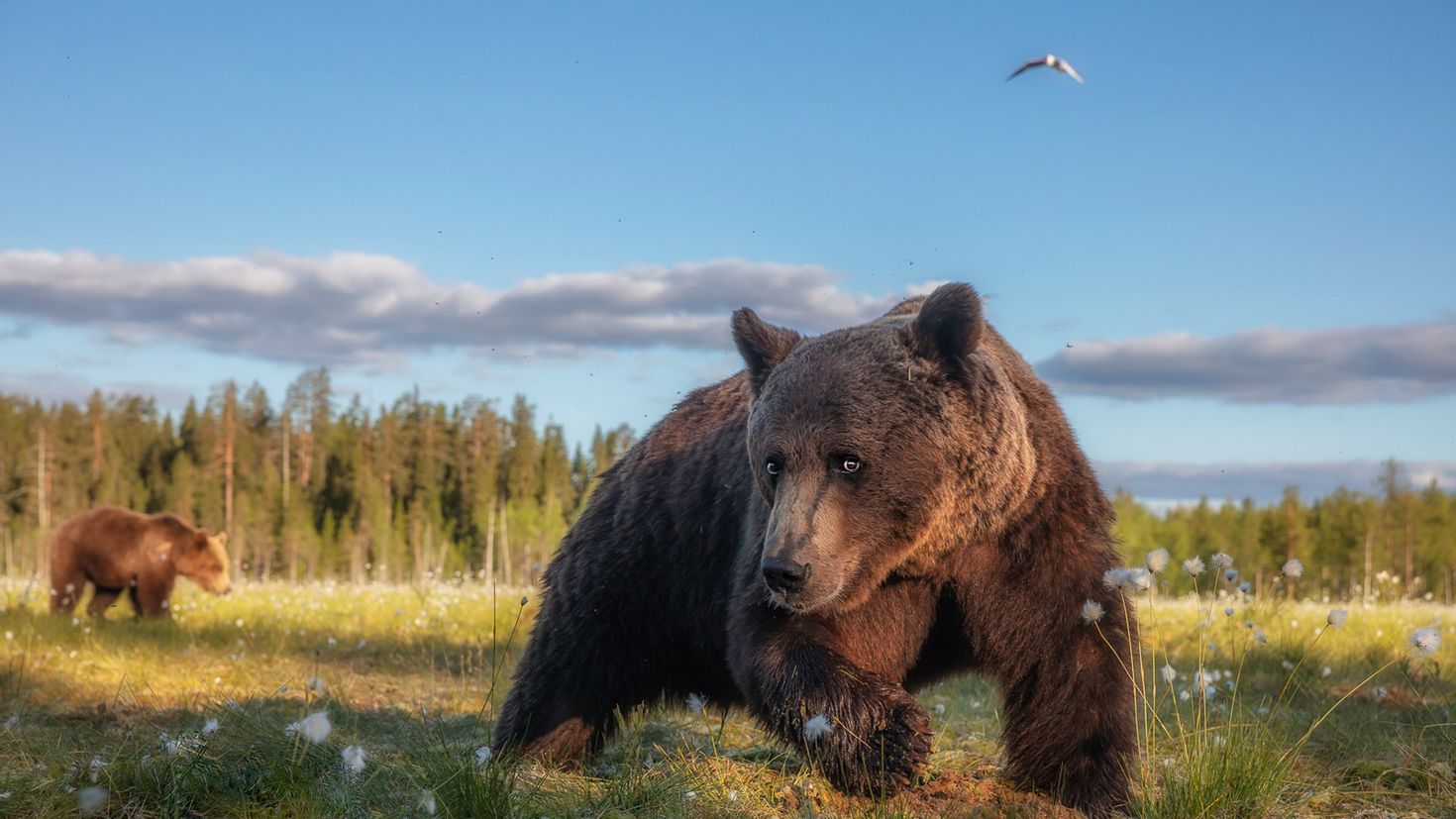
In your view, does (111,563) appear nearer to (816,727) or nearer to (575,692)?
(575,692)

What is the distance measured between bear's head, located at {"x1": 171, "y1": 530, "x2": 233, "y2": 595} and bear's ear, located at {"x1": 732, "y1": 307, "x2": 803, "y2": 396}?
14.2 meters

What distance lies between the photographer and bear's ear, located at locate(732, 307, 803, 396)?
187 inches

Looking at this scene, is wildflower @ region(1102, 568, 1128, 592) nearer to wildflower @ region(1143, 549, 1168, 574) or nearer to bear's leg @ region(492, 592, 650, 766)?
wildflower @ region(1143, 549, 1168, 574)

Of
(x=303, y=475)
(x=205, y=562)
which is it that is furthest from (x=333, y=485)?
(x=205, y=562)

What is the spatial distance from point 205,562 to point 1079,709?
51.2 ft

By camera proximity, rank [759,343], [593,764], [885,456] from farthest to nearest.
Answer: [593,764] < [759,343] < [885,456]

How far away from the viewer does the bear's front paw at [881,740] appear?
399 centimetres

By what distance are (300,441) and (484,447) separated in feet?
35.0

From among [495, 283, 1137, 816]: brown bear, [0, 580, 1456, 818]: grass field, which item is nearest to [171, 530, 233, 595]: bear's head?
[0, 580, 1456, 818]: grass field

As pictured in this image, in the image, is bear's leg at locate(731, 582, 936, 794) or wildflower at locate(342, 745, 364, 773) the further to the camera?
bear's leg at locate(731, 582, 936, 794)

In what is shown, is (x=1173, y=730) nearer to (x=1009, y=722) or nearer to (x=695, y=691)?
(x=1009, y=722)

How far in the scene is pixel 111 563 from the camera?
49.8 ft

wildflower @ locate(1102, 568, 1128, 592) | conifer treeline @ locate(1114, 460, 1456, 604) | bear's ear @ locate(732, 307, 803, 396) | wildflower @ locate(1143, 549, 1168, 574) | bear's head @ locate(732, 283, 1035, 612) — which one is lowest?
conifer treeline @ locate(1114, 460, 1456, 604)

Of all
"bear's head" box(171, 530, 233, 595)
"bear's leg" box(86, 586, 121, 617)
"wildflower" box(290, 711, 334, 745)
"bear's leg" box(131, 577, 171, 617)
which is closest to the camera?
"wildflower" box(290, 711, 334, 745)
